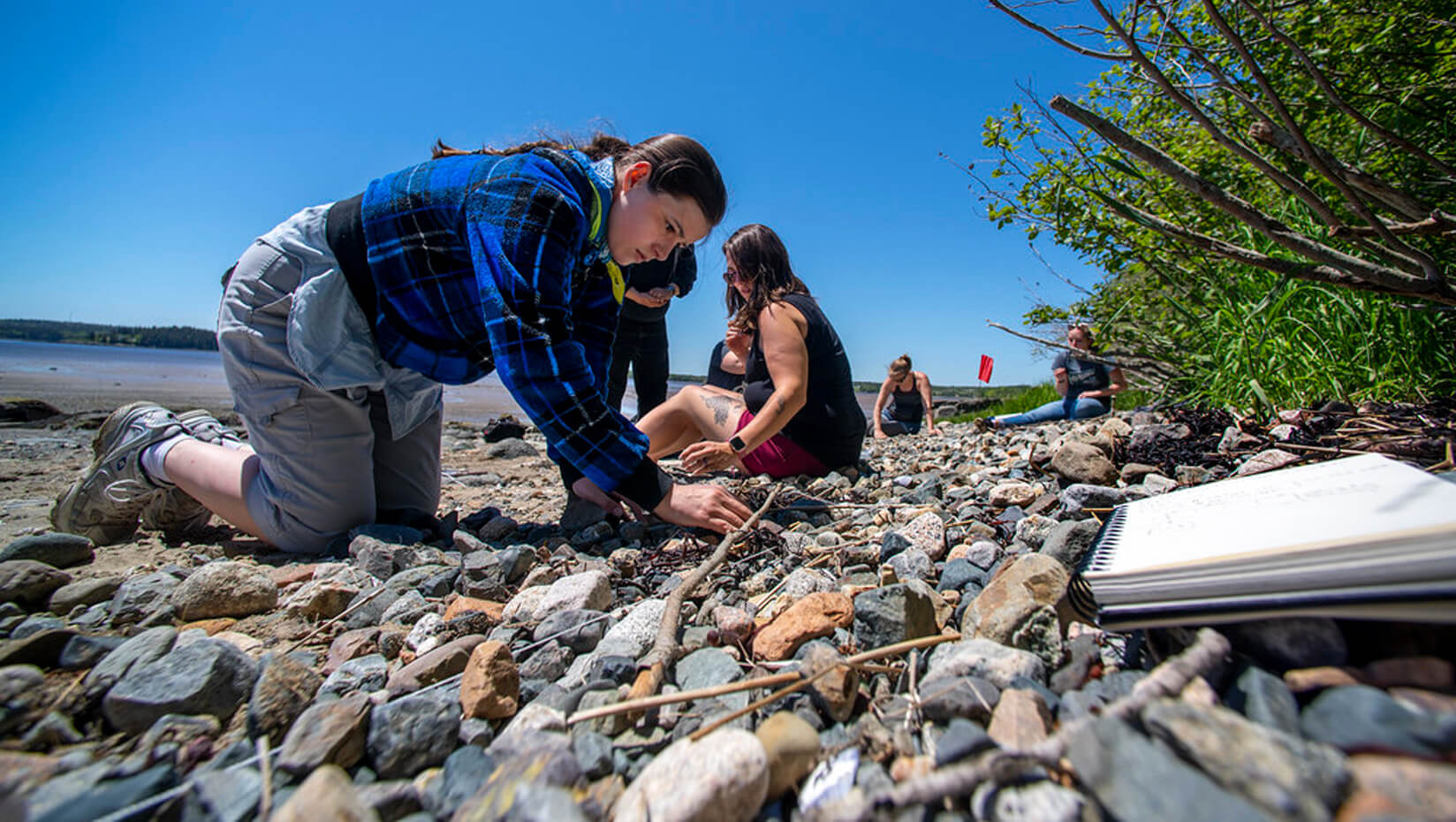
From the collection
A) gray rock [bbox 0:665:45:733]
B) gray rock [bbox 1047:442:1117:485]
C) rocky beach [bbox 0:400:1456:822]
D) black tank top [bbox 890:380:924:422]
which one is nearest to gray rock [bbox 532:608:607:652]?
rocky beach [bbox 0:400:1456:822]

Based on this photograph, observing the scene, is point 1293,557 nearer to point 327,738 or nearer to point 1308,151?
point 327,738

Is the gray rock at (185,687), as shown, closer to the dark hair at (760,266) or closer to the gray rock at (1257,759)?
the gray rock at (1257,759)

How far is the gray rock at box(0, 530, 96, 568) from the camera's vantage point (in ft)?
5.90

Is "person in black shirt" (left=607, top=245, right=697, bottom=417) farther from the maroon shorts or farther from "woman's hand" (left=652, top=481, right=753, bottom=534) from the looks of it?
"woman's hand" (left=652, top=481, right=753, bottom=534)

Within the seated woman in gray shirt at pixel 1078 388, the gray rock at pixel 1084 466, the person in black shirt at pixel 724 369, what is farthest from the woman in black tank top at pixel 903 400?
the gray rock at pixel 1084 466

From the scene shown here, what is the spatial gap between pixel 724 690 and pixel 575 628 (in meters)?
0.45

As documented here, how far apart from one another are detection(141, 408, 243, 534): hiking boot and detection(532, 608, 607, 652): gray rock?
208 centimetres

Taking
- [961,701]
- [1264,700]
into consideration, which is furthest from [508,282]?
[1264,700]

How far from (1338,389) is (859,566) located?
7.95ft

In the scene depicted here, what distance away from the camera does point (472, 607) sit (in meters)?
1.46

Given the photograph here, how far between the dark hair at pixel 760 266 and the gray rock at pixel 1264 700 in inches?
112

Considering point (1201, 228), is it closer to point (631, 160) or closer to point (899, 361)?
point (631, 160)

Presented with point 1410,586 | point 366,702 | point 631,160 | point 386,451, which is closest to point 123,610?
point 366,702

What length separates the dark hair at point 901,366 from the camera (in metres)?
7.96
